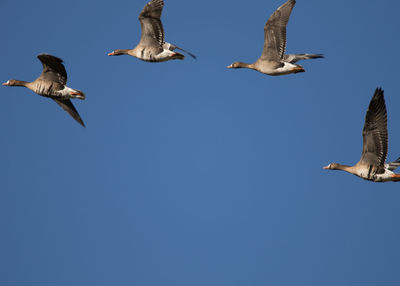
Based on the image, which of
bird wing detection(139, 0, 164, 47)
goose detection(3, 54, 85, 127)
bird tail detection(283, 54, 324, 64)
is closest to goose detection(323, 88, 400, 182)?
bird tail detection(283, 54, 324, 64)

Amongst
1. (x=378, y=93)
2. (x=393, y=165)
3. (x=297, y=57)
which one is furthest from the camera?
(x=297, y=57)

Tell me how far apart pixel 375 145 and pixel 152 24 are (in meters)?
9.55

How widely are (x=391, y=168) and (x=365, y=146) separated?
251cm

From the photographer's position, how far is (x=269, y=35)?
26469mm

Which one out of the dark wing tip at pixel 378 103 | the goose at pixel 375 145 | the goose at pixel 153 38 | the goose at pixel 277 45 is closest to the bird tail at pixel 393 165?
the goose at pixel 375 145

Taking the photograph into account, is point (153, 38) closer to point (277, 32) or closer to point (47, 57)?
point (47, 57)

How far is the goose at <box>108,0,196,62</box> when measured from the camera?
997 inches

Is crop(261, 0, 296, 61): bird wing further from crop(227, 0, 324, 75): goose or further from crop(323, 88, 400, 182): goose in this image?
crop(323, 88, 400, 182): goose

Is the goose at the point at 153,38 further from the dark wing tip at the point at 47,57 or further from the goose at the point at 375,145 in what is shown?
the goose at the point at 375,145

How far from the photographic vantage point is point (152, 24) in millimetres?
25656

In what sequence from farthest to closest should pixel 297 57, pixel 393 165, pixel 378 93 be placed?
pixel 297 57
pixel 393 165
pixel 378 93

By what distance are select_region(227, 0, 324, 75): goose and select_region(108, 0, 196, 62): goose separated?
355cm

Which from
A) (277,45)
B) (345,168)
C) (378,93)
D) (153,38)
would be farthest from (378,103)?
(153,38)

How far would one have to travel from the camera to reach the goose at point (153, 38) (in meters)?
25.3
